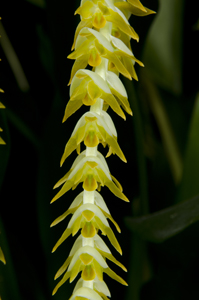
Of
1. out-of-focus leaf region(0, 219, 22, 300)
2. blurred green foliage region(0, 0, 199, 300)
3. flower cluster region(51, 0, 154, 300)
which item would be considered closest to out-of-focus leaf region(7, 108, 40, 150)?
blurred green foliage region(0, 0, 199, 300)

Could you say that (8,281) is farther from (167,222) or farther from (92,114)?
(92,114)

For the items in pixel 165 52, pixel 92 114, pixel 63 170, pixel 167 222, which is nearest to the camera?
pixel 92 114

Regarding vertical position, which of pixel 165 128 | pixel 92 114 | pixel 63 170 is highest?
pixel 92 114

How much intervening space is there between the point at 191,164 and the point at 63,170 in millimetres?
171

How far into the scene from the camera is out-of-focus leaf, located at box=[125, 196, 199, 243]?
297 mm

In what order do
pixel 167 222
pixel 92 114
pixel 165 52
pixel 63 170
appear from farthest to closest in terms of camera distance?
1. pixel 165 52
2. pixel 63 170
3. pixel 167 222
4. pixel 92 114

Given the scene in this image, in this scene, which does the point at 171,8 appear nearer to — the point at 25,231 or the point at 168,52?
the point at 168,52

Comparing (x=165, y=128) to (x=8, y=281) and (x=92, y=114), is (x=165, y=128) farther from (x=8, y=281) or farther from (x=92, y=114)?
(x=92, y=114)

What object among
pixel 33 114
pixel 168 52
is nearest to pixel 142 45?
pixel 33 114

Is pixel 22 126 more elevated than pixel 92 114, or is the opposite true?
pixel 92 114

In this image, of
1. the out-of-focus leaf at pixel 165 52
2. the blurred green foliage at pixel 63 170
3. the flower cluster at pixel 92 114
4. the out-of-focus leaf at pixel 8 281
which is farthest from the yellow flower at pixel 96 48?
the out-of-focus leaf at pixel 165 52

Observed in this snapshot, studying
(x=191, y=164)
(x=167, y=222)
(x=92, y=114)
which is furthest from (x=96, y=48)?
(x=191, y=164)

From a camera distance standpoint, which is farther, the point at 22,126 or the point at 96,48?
the point at 22,126

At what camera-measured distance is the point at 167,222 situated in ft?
1.06
